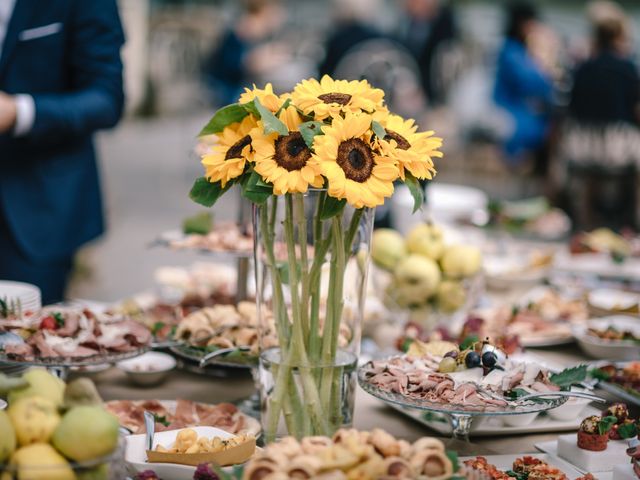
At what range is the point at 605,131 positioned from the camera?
6152mm

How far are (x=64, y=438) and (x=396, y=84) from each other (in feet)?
17.2

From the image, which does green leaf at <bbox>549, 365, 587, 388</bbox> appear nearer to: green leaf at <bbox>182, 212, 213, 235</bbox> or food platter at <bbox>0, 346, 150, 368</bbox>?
food platter at <bbox>0, 346, 150, 368</bbox>

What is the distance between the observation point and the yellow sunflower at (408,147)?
50.9 inches

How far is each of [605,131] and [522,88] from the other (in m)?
1.30

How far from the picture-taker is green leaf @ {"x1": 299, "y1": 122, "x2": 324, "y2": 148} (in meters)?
1.27

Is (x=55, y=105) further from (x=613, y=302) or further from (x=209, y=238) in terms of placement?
(x=613, y=302)

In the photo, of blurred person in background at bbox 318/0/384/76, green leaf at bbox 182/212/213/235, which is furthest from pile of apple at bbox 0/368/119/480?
blurred person in background at bbox 318/0/384/76

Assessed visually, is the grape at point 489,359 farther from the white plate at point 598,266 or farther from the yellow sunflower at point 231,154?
the white plate at point 598,266

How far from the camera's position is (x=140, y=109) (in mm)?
11969

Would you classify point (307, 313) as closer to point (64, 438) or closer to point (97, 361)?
point (97, 361)

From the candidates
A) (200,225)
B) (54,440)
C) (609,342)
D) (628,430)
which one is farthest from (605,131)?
(54,440)

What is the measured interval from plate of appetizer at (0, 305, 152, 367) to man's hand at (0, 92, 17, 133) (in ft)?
1.89

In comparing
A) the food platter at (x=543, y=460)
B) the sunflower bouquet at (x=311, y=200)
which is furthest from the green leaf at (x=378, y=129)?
the food platter at (x=543, y=460)

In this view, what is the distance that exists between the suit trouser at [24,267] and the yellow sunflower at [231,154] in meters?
1.05
